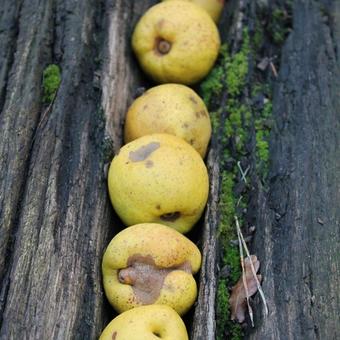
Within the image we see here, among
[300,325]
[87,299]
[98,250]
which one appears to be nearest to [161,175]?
[98,250]

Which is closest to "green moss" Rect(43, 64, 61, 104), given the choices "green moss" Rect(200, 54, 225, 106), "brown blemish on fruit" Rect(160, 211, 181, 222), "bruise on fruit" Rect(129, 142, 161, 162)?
"bruise on fruit" Rect(129, 142, 161, 162)

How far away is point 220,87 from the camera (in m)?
4.94

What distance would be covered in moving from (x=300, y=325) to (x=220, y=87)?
6.75 ft

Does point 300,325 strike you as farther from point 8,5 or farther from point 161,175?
point 8,5

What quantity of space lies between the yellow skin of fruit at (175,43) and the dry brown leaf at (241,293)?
5.48 ft

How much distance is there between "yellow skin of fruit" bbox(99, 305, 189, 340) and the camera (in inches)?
128

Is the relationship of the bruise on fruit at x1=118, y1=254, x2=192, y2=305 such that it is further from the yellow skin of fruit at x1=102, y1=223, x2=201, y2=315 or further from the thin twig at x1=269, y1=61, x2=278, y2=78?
the thin twig at x1=269, y1=61, x2=278, y2=78

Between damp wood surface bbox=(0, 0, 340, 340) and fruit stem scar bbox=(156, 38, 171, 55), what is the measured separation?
23cm

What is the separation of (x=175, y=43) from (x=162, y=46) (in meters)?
0.12

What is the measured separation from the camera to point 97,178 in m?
4.11

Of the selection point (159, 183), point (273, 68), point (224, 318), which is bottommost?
point (224, 318)

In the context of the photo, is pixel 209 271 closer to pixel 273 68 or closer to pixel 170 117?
pixel 170 117

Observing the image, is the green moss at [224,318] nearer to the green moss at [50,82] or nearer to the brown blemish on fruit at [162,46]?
the green moss at [50,82]

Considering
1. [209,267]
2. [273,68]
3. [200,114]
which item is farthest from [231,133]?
[209,267]
